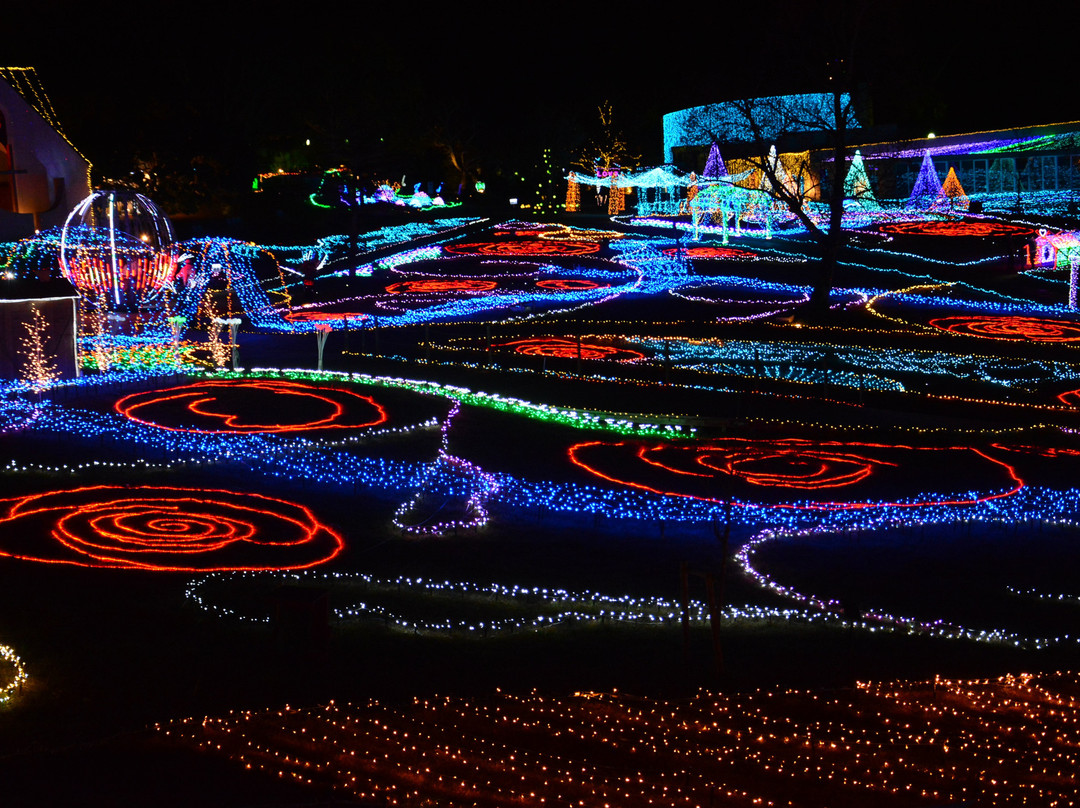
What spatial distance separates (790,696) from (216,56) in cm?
4502

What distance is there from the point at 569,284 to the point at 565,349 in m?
11.4

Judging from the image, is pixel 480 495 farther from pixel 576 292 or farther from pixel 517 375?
pixel 576 292

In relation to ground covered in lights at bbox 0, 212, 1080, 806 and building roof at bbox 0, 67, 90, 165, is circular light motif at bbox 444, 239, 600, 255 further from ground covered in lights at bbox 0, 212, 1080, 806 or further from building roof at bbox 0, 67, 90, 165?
ground covered in lights at bbox 0, 212, 1080, 806

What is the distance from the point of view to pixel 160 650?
325 inches

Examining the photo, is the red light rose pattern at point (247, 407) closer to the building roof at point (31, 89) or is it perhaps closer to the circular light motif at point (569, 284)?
the building roof at point (31, 89)

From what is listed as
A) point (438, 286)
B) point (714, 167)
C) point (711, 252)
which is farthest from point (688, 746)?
point (714, 167)

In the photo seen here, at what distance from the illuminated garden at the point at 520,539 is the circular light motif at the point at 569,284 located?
2799 mm

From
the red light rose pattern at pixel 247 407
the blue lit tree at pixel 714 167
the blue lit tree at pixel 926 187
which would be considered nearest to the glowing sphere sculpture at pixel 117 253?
the red light rose pattern at pixel 247 407

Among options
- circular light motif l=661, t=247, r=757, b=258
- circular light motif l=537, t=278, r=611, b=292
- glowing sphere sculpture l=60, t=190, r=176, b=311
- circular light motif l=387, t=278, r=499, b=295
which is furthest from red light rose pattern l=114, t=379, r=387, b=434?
circular light motif l=661, t=247, r=757, b=258

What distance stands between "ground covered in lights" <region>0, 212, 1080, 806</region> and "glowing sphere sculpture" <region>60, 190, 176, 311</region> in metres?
0.76

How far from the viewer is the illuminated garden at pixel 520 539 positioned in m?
6.79

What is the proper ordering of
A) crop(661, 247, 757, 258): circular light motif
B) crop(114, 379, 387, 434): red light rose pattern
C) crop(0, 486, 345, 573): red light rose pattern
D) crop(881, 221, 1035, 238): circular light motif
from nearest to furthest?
crop(0, 486, 345, 573): red light rose pattern → crop(114, 379, 387, 434): red light rose pattern → crop(661, 247, 757, 258): circular light motif → crop(881, 221, 1035, 238): circular light motif

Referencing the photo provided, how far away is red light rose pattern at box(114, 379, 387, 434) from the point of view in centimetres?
1492

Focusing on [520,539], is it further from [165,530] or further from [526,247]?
[526,247]
